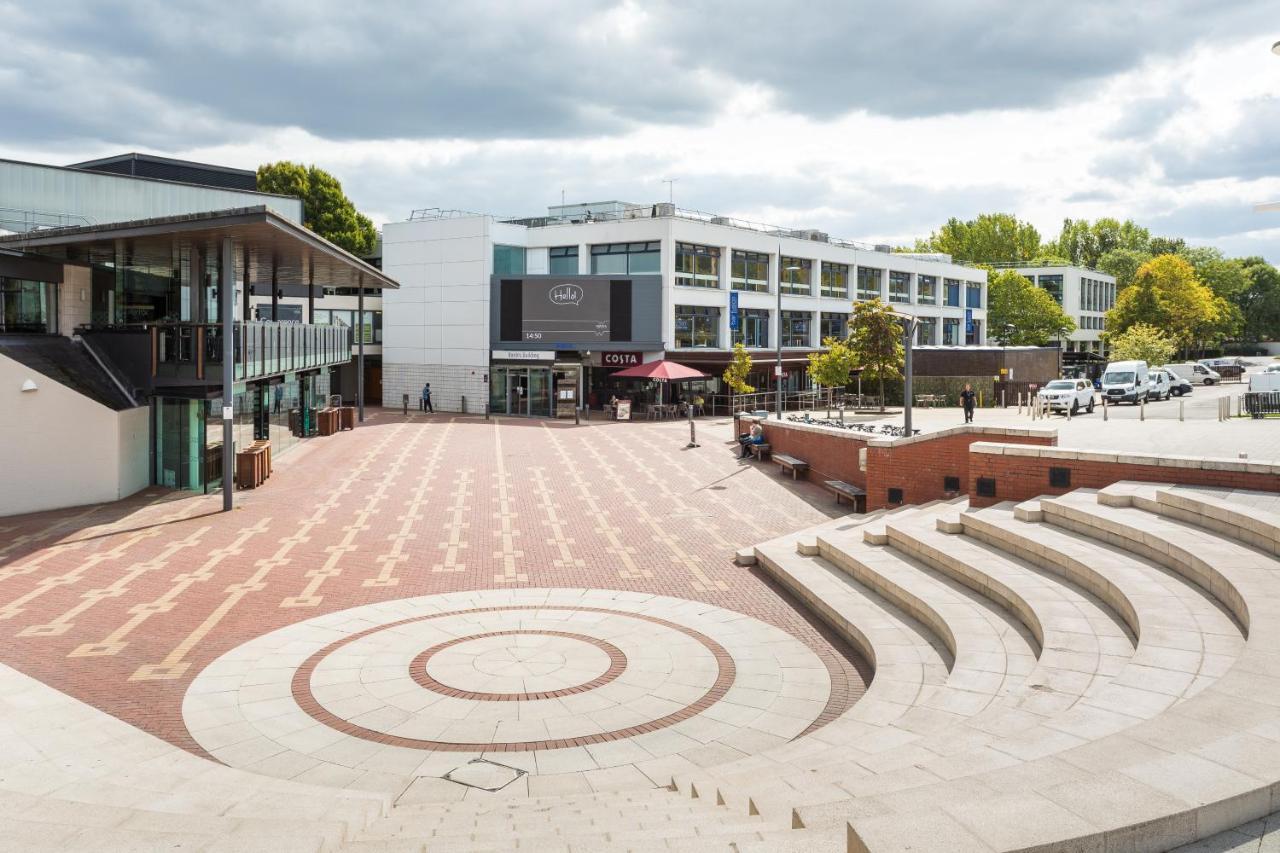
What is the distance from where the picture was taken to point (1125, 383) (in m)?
40.9

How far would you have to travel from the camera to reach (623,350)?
4734cm

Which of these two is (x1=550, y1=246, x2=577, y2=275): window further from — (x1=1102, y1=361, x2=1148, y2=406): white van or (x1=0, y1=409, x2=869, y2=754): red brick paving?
(x1=1102, y1=361, x2=1148, y2=406): white van

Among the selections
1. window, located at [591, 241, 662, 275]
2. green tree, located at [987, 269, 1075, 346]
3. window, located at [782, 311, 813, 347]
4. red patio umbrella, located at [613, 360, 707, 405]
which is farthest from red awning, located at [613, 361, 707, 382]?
green tree, located at [987, 269, 1075, 346]

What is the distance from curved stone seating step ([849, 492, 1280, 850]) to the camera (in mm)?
4781

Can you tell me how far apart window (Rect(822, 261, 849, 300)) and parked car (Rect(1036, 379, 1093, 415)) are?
22654mm

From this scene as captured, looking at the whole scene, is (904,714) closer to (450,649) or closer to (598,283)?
(450,649)

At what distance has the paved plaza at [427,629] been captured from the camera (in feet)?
31.2

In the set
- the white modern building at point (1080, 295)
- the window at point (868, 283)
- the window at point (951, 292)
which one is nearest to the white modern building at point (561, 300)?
the window at point (868, 283)

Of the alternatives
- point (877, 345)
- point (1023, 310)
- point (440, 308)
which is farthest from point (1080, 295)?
point (440, 308)

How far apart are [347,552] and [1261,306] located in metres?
132

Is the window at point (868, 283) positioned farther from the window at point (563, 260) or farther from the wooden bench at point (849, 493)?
the wooden bench at point (849, 493)

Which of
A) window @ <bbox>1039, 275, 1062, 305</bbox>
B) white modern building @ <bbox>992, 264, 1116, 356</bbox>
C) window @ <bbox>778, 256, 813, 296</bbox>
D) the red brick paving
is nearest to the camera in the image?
the red brick paving

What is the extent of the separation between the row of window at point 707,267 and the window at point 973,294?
15892 mm

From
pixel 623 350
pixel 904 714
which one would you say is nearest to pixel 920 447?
pixel 904 714
